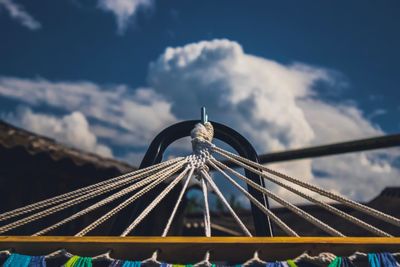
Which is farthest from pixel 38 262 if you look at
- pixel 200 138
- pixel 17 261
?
pixel 200 138

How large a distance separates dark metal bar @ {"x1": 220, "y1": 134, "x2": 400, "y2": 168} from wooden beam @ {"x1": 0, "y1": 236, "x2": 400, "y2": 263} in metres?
2.54

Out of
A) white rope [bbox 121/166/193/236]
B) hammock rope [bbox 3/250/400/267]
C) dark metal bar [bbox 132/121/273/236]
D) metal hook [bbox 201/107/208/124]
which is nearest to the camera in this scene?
hammock rope [bbox 3/250/400/267]

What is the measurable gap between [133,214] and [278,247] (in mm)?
810

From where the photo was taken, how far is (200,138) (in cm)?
183

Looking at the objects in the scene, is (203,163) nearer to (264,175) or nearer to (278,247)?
(264,175)

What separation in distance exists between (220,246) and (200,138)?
810mm

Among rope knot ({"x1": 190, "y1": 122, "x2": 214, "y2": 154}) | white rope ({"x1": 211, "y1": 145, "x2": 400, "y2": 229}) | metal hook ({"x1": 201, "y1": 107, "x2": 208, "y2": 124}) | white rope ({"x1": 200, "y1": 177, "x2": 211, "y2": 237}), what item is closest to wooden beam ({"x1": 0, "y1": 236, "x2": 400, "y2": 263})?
white rope ({"x1": 211, "y1": 145, "x2": 400, "y2": 229})

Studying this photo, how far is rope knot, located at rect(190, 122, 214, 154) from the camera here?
1.83m

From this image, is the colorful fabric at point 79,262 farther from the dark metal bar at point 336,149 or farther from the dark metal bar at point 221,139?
the dark metal bar at point 336,149

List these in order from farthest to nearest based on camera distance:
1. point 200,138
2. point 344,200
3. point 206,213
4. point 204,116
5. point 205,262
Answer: point 204,116, point 200,138, point 206,213, point 344,200, point 205,262

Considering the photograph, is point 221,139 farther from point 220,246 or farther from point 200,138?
point 220,246

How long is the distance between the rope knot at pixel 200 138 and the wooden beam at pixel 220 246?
0.76 metres

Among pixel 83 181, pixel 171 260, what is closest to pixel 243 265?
pixel 171 260

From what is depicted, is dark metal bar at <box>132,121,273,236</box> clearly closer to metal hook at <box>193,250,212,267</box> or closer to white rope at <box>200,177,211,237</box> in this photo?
white rope at <box>200,177,211,237</box>
